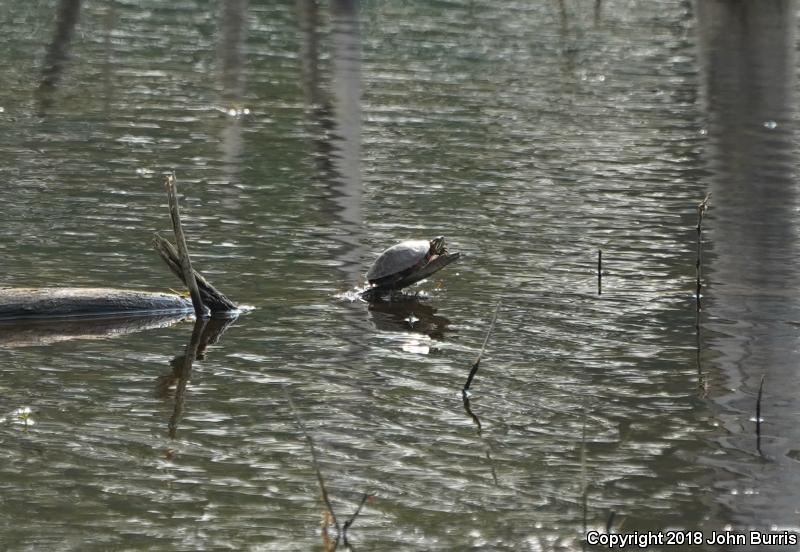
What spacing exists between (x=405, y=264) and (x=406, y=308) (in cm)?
29

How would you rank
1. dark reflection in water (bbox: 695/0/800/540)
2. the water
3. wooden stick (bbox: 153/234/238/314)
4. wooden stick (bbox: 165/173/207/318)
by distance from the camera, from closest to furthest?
the water, dark reflection in water (bbox: 695/0/800/540), wooden stick (bbox: 165/173/207/318), wooden stick (bbox: 153/234/238/314)

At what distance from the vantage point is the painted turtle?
1028 centimetres

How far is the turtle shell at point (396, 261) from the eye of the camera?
10.3 m

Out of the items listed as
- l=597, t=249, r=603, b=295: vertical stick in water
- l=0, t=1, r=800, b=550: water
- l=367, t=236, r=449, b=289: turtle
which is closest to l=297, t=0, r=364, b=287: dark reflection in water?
l=0, t=1, r=800, b=550: water

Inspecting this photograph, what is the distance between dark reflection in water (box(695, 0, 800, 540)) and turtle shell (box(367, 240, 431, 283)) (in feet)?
6.15

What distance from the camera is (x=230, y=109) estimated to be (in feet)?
59.8

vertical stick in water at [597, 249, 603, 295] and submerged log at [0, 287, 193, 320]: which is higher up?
submerged log at [0, 287, 193, 320]

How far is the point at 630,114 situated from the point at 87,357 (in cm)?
1119

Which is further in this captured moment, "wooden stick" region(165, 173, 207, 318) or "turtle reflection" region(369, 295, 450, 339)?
"turtle reflection" region(369, 295, 450, 339)

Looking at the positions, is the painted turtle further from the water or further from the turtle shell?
the water

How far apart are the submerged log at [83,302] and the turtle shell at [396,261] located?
128 cm

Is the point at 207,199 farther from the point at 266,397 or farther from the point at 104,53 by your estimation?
the point at 104,53

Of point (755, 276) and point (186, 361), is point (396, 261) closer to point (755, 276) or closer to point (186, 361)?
point (186, 361)

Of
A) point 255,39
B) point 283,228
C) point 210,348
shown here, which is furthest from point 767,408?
point 255,39
